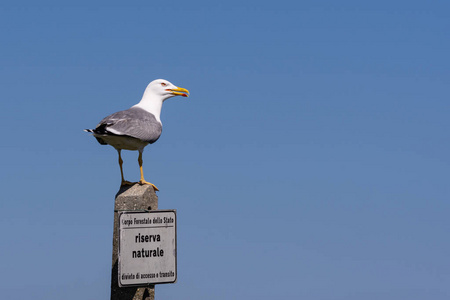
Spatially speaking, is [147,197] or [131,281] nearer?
[131,281]

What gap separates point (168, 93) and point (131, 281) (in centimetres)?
430

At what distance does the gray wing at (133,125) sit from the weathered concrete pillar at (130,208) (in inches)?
39.7

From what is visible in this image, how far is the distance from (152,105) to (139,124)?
1.07 meters

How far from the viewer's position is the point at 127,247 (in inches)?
315

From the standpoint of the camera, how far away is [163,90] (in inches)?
432

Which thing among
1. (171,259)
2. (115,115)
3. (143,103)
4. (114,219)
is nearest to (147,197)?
(114,219)

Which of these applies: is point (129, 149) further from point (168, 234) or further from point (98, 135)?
point (168, 234)

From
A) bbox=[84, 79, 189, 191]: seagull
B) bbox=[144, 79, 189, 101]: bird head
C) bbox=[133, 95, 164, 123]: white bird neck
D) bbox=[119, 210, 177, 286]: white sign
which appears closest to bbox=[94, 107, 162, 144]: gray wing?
bbox=[84, 79, 189, 191]: seagull

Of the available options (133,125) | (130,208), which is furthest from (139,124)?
(130,208)

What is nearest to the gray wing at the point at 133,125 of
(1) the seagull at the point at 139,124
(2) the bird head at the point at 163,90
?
(1) the seagull at the point at 139,124

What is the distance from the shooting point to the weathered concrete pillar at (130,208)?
338 inches

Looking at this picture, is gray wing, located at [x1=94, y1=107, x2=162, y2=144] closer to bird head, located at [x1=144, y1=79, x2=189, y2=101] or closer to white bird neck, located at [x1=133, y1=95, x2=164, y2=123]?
white bird neck, located at [x1=133, y1=95, x2=164, y2=123]

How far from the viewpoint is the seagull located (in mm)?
9451

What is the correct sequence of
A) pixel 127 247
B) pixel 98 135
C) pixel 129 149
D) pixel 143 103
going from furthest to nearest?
pixel 143 103 < pixel 129 149 < pixel 98 135 < pixel 127 247
